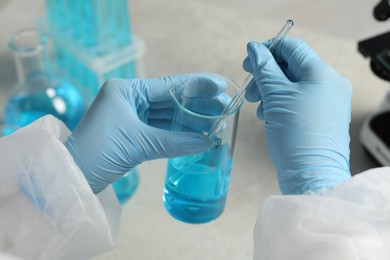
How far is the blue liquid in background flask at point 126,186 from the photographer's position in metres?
1.51

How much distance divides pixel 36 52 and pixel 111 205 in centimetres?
53

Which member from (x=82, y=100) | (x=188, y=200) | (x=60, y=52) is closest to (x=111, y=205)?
(x=188, y=200)

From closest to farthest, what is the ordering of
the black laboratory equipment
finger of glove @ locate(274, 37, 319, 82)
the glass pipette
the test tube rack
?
the glass pipette < finger of glove @ locate(274, 37, 319, 82) < the black laboratory equipment < the test tube rack

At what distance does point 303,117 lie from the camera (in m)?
1.08

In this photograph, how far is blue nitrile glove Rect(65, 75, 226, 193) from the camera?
1102 millimetres

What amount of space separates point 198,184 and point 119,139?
6.7 inches

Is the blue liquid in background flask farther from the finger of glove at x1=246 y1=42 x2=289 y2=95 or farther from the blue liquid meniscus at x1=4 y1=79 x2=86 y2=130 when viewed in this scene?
the finger of glove at x1=246 y1=42 x2=289 y2=95

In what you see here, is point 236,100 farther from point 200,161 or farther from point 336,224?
point 336,224

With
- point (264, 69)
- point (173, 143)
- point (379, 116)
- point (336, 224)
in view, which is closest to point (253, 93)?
point (264, 69)

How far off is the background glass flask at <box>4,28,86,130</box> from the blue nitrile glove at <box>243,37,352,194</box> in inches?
25.9

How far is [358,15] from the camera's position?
2.27 meters

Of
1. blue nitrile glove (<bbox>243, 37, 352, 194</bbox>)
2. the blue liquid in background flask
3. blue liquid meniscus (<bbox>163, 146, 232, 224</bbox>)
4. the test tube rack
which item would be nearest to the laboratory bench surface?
the blue liquid in background flask

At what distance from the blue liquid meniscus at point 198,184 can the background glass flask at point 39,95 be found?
0.58 meters

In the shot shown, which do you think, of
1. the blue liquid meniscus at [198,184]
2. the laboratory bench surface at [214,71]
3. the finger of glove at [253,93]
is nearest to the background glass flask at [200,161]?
the blue liquid meniscus at [198,184]
